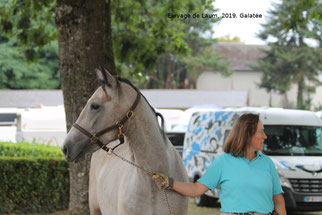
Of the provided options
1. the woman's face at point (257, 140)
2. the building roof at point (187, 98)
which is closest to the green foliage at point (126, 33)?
the woman's face at point (257, 140)

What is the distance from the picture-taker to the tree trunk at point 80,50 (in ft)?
22.1

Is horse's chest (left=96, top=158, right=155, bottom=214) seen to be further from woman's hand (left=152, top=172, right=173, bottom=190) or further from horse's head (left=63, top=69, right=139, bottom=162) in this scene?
horse's head (left=63, top=69, right=139, bottom=162)

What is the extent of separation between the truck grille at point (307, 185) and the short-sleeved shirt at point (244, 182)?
6291mm

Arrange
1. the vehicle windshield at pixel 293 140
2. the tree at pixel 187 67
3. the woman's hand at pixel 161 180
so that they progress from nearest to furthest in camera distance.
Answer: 1. the woman's hand at pixel 161 180
2. the vehicle windshield at pixel 293 140
3. the tree at pixel 187 67

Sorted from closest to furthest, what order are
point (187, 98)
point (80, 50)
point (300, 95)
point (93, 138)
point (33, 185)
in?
point (93, 138), point (80, 50), point (33, 185), point (187, 98), point (300, 95)

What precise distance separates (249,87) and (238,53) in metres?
6.08

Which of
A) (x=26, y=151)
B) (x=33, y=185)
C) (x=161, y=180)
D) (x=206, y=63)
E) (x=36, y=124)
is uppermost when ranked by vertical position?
(x=161, y=180)

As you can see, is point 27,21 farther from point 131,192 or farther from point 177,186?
point 177,186

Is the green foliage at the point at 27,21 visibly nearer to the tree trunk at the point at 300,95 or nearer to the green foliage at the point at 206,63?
the tree trunk at the point at 300,95

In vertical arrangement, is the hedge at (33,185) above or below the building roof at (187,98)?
above

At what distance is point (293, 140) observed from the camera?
10.3 metres

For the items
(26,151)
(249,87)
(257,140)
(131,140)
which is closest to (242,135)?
(257,140)

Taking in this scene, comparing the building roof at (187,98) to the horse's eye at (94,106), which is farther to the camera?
the building roof at (187,98)

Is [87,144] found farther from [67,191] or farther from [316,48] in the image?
[316,48]
